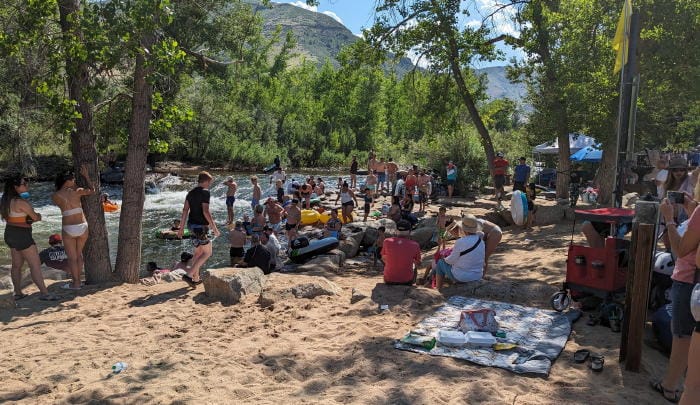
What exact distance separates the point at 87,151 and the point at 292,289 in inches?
140

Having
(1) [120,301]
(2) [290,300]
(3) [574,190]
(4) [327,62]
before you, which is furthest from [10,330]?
(4) [327,62]

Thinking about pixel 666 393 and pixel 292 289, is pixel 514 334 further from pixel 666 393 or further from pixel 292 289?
pixel 292 289

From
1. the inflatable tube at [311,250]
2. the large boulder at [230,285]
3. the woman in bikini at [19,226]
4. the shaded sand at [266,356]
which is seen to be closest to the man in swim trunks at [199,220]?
the large boulder at [230,285]

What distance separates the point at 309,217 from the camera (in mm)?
15836

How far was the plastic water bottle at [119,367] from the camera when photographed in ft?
14.9

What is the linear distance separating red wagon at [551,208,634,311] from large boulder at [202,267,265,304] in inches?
148

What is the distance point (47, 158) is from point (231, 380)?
101 ft

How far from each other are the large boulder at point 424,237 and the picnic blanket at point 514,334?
666cm

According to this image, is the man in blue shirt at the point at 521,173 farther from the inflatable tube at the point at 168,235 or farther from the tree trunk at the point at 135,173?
the tree trunk at the point at 135,173

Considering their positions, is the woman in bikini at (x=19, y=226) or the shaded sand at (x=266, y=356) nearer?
the shaded sand at (x=266, y=356)

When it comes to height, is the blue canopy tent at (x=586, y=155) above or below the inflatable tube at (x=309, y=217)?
above

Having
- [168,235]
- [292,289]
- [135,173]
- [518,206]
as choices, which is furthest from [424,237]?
[135,173]

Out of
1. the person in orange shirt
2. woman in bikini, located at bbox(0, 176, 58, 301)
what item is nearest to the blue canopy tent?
the person in orange shirt

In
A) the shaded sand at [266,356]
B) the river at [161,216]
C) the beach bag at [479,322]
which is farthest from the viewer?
the river at [161,216]
